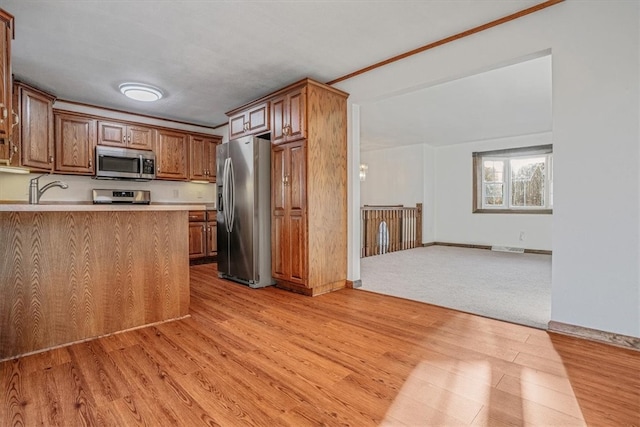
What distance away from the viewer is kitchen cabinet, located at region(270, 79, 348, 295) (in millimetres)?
3393

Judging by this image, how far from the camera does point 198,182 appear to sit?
568cm

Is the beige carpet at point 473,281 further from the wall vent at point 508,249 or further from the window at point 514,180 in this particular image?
the window at point 514,180

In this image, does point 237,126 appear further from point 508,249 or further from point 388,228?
point 508,249

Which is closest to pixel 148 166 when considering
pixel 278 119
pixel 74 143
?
pixel 74 143

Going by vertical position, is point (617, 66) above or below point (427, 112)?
below

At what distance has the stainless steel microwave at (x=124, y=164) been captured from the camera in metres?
4.52

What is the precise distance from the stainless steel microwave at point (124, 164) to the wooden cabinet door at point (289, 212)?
233 centimetres

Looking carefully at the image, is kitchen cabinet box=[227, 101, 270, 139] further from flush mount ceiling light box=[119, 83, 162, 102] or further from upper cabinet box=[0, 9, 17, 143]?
upper cabinet box=[0, 9, 17, 143]

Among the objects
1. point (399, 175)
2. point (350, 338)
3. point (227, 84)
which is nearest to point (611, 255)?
point (350, 338)

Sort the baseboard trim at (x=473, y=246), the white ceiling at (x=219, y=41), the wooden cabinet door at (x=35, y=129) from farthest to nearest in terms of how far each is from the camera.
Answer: the baseboard trim at (x=473, y=246), the wooden cabinet door at (x=35, y=129), the white ceiling at (x=219, y=41)

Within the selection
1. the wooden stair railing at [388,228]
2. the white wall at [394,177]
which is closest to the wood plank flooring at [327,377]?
the wooden stair railing at [388,228]

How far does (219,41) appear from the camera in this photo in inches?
110

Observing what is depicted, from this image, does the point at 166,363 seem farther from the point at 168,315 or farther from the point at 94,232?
the point at 94,232

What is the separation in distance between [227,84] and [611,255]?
386 centimetres
